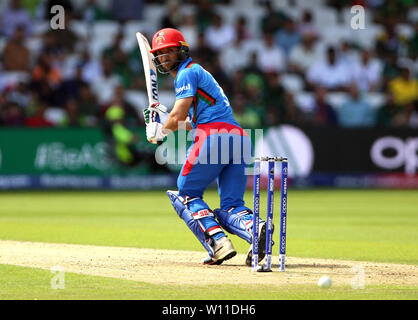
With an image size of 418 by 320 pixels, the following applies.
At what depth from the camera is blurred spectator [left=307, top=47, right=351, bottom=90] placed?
2084 centimetres

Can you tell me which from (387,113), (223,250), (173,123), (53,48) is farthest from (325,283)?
(387,113)

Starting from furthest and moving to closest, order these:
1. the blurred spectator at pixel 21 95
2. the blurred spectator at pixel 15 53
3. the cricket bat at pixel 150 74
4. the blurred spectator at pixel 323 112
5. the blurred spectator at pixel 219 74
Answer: the blurred spectator at pixel 323 112 < the blurred spectator at pixel 219 74 < the blurred spectator at pixel 15 53 < the blurred spectator at pixel 21 95 < the cricket bat at pixel 150 74

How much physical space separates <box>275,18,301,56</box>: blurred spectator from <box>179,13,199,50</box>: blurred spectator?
85.4 inches

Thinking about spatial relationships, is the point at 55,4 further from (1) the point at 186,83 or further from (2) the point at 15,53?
(1) the point at 186,83

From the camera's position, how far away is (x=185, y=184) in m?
7.64

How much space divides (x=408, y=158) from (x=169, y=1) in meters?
7.27

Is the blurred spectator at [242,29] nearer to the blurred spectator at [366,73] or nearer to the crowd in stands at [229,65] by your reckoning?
the crowd in stands at [229,65]

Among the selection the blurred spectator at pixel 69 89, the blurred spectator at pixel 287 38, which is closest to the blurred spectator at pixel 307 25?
the blurred spectator at pixel 287 38

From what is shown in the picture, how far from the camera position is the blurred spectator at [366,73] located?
20906 mm


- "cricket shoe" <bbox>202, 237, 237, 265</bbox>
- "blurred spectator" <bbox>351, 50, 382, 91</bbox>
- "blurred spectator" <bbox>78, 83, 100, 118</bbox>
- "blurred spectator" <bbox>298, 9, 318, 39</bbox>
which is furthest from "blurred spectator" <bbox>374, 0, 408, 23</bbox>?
"cricket shoe" <bbox>202, 237, 237, 265</bbox>

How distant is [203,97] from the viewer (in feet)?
25.3

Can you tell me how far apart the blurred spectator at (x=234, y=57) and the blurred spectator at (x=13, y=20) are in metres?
4.75

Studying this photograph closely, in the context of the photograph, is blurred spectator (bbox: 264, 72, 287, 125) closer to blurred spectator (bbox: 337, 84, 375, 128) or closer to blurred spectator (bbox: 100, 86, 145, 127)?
blurred spectator (bbox: 337, 84, 375, 128)
